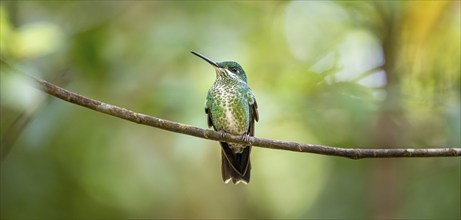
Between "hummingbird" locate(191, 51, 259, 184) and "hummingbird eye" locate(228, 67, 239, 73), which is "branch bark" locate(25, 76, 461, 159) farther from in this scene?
"hummingbird eye" locate(228, 67, 239, 73)

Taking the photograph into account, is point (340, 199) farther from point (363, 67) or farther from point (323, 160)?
point (363, 67)

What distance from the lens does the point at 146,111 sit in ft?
14.8

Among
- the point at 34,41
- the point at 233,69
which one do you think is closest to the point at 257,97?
the point at 233,69

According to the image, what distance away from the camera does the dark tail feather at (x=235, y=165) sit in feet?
11.7

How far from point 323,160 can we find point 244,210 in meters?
0.77

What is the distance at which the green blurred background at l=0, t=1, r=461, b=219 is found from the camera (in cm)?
427

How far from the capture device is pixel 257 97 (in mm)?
4129

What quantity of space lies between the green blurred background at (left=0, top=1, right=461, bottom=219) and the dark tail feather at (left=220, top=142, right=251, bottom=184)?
0.37m

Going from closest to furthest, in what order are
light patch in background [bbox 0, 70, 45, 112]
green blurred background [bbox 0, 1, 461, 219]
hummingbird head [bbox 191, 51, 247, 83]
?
light patch in background [bbox 0, 70, 45, 112]
hummingbird head [bbox 191, 51, 247, 83]
green blurred background [bbox 0, 1, 461, 219]

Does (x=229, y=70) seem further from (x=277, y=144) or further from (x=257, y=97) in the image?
(x=277, y=144)

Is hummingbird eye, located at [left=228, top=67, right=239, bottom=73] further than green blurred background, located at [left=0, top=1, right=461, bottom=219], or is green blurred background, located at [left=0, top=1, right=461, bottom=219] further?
green blurred background, located at [left=0, top=1, right=461, bottom=219]

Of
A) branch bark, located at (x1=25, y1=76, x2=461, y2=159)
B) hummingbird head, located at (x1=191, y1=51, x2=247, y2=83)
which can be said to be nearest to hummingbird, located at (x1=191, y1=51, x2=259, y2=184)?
hummingbird head, located at (x1=191, y1=51, x2=247, y2=83)

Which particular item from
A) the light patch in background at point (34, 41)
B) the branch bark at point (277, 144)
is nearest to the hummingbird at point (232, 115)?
the light patch in background at point (34, 41)

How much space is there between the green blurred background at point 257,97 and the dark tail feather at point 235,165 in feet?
1.23
